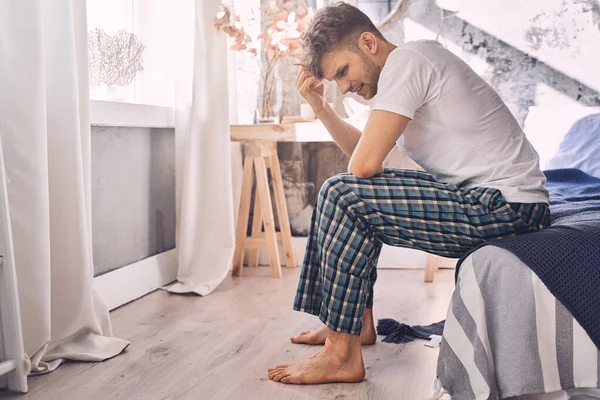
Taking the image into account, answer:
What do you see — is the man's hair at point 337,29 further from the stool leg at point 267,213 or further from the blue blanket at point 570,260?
the stool leg at point 267,213

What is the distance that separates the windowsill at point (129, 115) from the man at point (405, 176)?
1057mm

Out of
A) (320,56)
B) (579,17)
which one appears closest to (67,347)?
(320,56)

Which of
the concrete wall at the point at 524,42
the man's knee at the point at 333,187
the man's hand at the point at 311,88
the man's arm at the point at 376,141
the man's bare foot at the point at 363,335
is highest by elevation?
the concrete wall at the point at 524,42

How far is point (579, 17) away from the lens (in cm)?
383

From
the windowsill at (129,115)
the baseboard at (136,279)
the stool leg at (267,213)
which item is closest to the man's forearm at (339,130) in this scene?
the windowsill at (129,115)

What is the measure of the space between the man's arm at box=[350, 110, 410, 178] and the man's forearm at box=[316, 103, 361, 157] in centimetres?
46

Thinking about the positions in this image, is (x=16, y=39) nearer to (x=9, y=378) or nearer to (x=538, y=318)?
(x=9, y=378)

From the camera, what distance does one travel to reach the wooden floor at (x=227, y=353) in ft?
6.55

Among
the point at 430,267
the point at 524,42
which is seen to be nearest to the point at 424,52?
the point at 430,267

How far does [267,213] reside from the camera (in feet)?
12.1

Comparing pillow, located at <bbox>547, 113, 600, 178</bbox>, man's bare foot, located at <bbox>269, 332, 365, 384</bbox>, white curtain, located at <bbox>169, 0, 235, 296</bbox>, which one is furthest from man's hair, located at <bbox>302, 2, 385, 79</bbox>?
pillow, located at <bbox>547, 113, 600, 178</bbox>

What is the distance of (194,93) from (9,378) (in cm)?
171

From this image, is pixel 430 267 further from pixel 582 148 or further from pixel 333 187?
pixel 333 187

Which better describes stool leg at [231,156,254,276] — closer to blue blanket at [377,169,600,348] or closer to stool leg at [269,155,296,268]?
stool leg at [269,155,296,268]
